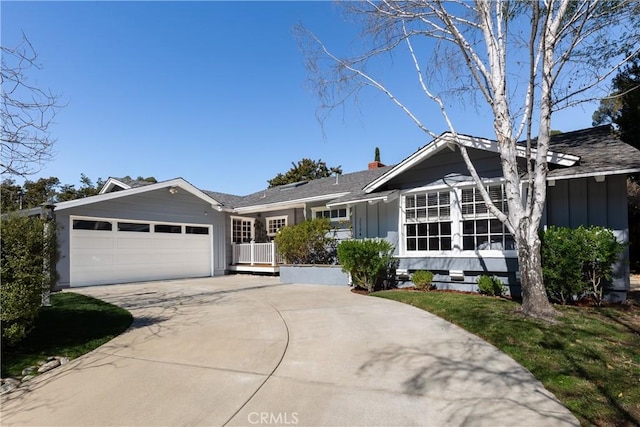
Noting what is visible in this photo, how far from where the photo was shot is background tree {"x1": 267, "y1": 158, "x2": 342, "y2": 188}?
3431 centimetres

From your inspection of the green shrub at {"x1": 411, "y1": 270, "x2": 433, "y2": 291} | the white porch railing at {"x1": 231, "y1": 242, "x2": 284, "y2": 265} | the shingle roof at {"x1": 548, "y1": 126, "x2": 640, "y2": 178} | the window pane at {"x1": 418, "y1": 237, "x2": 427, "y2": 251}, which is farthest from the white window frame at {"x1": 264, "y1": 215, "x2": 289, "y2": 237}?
the shingle roof at {"x1": 548, "y1": 126, "x2": 640, "y2": 178}

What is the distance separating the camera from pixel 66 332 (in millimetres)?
6059

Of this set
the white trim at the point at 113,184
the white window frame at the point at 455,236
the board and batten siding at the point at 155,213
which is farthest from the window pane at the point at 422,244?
the white trim at the point at 113,184

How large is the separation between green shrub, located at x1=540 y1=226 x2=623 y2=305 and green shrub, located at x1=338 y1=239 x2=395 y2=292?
4105mm

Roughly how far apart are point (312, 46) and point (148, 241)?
422 inches

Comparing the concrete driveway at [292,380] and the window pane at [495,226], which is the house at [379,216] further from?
the concrete driveway at [292,380]

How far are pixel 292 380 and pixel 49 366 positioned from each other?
336cm

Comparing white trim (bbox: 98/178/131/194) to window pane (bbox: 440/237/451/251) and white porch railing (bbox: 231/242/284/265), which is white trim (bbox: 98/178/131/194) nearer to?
white porch railing (bbox: 231/242/284/265)

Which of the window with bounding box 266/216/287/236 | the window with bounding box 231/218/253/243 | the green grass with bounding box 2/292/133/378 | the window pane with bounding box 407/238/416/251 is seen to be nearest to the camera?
the green grass with bounding box 2/292/133/378

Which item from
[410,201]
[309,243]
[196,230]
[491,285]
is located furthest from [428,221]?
[196,230]

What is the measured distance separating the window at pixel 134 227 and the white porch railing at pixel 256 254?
4.40 meters

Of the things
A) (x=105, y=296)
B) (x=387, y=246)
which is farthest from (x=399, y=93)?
(x=105, y=296)

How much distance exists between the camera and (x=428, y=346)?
16.9 ft

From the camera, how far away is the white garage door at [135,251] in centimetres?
1298
